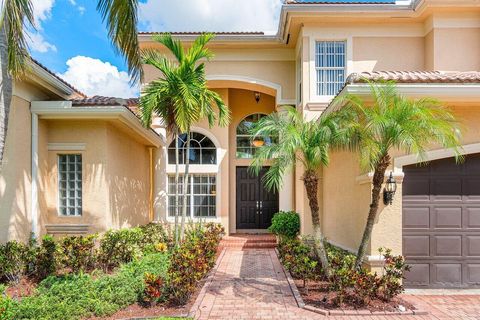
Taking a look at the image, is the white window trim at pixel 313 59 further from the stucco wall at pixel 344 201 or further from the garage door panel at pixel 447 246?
the garage door panel at pixel 447 246

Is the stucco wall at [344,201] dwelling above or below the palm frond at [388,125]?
below

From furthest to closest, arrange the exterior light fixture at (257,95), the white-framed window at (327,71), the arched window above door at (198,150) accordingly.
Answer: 1. the exterior light fixture at (257,95)
2. the arched window above door at (198,150)
3. the white-framed window at (327,71)

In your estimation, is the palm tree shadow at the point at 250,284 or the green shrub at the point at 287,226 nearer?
the palm tree shadow at the point at 250,284

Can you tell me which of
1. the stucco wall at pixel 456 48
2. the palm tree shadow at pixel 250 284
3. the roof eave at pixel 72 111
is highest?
the stucco wall at pixel 456 48

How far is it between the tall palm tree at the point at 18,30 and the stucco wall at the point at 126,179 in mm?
3336

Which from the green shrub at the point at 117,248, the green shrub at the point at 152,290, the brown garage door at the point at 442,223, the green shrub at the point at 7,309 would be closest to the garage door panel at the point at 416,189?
the brown garage door at the point at 442,223

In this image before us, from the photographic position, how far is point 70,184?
10125 mm

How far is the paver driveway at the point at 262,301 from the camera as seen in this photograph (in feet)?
21.5

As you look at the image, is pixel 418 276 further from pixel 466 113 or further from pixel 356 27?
pixel 356 27

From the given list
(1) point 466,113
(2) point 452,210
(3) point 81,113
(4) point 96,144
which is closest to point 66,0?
(3) point 81,113

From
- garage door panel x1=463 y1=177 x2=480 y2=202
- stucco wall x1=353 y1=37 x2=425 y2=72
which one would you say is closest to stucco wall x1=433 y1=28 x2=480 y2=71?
stucco wall x1=353 y1=37 x2=425 y2=72

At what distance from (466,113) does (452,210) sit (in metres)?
2.07

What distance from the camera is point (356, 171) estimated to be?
8.58 metres

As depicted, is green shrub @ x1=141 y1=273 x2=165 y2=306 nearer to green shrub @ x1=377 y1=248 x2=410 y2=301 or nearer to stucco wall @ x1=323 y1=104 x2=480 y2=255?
green shrub @ x1=377 y1=248 x2=410 y2=301
